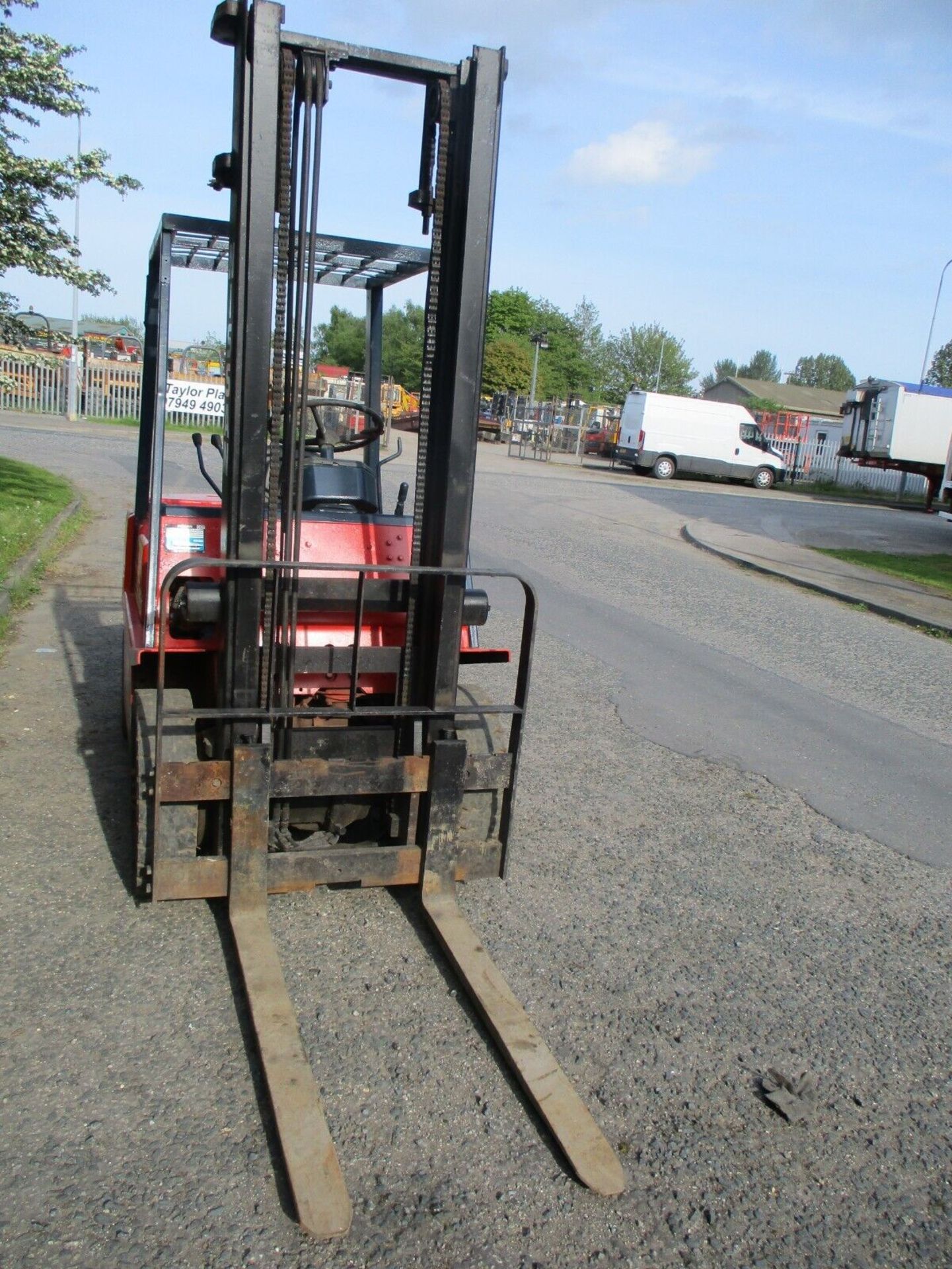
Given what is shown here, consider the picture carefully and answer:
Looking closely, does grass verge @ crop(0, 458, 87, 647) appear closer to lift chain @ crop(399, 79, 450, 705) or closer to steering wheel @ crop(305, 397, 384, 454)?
steering wheel @ crop(305, 397, 384, 454)

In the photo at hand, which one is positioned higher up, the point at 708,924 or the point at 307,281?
the point at 307,281

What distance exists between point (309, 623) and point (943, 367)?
355 feet

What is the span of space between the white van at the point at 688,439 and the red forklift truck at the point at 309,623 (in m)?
33.3

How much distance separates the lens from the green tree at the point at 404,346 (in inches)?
2423

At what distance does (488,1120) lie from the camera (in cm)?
303

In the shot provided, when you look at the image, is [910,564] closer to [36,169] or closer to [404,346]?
[36,169]

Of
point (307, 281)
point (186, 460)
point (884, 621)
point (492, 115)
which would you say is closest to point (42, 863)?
point (307, 281)

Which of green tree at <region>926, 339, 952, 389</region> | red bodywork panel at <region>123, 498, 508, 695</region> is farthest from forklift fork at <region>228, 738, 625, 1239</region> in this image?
green tree at <region>926, 339, 952, 389</region>

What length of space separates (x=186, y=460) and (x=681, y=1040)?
20940mm

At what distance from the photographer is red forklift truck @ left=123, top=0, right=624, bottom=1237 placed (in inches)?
144

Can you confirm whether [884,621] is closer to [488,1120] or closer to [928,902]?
[928,902]

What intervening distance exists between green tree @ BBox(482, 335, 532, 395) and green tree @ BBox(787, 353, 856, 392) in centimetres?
10583

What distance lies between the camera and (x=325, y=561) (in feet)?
15.0

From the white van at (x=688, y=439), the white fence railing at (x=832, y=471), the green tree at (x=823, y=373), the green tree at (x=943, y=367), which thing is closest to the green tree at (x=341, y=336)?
the white van at (x=688, y=439)
